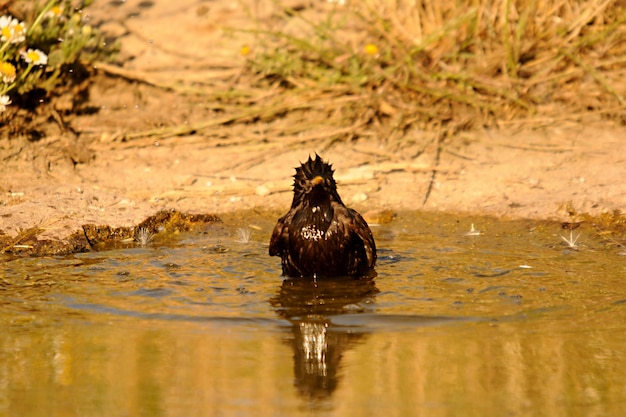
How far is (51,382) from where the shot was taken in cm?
451

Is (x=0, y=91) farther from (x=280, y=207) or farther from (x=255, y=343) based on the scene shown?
(x=255, y=343)

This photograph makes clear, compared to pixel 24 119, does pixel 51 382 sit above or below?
below

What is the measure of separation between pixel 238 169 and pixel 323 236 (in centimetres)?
259

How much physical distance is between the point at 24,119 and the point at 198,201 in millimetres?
2094

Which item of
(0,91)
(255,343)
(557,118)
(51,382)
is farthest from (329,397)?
(557,118)

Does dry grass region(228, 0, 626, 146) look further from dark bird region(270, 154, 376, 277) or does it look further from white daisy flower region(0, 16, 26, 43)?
dark bird region(270, 154, 376, 277)

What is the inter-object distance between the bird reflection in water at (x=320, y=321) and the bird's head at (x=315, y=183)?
526 millimetres

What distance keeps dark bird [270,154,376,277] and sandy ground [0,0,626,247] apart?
1.56 meters

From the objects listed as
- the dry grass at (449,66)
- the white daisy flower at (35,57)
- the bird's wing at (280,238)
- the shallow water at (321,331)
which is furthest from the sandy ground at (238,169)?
the bird's wing at (280,238)

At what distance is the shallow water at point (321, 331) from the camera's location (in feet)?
14.0

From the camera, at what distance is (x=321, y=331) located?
5.39 metres

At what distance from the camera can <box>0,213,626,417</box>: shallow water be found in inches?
168

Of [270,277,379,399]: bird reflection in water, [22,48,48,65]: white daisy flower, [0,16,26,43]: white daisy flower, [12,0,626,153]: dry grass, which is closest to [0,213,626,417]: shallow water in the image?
[270,277,379,399]: bird reflection in water

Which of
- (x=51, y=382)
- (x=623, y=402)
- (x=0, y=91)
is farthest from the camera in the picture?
(x=0, y=91)
